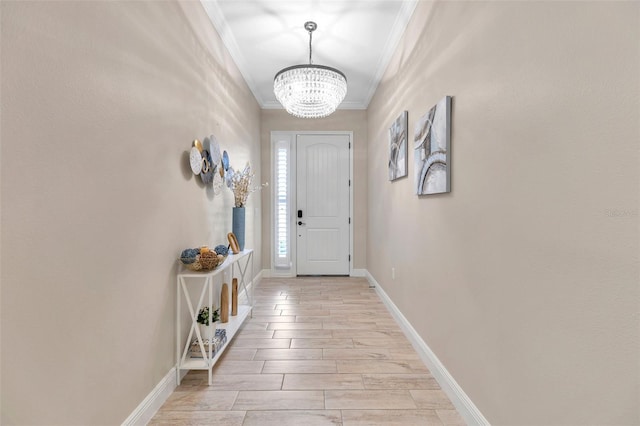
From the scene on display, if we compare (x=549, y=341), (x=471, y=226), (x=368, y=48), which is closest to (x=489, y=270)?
(x=471, y=226)

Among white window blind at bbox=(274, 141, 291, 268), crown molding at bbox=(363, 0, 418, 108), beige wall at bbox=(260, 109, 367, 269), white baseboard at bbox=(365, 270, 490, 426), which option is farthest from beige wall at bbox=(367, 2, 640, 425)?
white window blind at bbox=(274, 141, 291, 268)

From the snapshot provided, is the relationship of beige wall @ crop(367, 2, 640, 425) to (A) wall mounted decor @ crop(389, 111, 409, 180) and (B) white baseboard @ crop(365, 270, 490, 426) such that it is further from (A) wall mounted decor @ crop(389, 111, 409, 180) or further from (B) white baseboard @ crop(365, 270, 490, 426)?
(A) wall mounted decor @ crop(389, 111, 409, 180)

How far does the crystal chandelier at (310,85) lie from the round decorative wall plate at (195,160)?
1.12m

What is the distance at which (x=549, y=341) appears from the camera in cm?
110

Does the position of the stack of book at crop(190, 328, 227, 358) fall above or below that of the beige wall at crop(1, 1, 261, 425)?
below

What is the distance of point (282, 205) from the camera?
5.09m

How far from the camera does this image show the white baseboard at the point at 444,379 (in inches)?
63.5

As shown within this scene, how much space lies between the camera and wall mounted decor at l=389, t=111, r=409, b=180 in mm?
2857

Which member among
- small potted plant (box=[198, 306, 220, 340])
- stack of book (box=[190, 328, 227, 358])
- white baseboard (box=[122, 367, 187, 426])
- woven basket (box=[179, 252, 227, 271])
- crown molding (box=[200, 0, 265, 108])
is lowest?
white baseboard (box=[122, 367, 187, 426])

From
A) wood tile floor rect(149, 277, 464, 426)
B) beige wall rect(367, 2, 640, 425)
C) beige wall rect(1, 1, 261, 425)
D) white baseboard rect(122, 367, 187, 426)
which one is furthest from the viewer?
wood tile floor rect(149, 277, 464, 426)

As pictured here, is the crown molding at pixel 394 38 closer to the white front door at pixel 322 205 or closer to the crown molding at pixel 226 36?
the white front door at pixel 322 205

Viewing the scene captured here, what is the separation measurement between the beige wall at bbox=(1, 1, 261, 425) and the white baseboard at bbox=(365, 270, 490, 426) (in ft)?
5.53

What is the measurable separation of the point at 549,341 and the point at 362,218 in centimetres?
402

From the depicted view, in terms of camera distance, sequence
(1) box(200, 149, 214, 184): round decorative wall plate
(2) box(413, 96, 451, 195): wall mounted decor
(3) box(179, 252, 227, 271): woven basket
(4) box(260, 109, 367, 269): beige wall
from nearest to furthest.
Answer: (2) box(413, 96, 451, 195): wall mounted decor, (3) box(179, 252, 227, 271): woven basket, (1) box(200, 149, 214, 184): round decorative wall plate, (4) box(260, 109, 367, 269): beige wall
